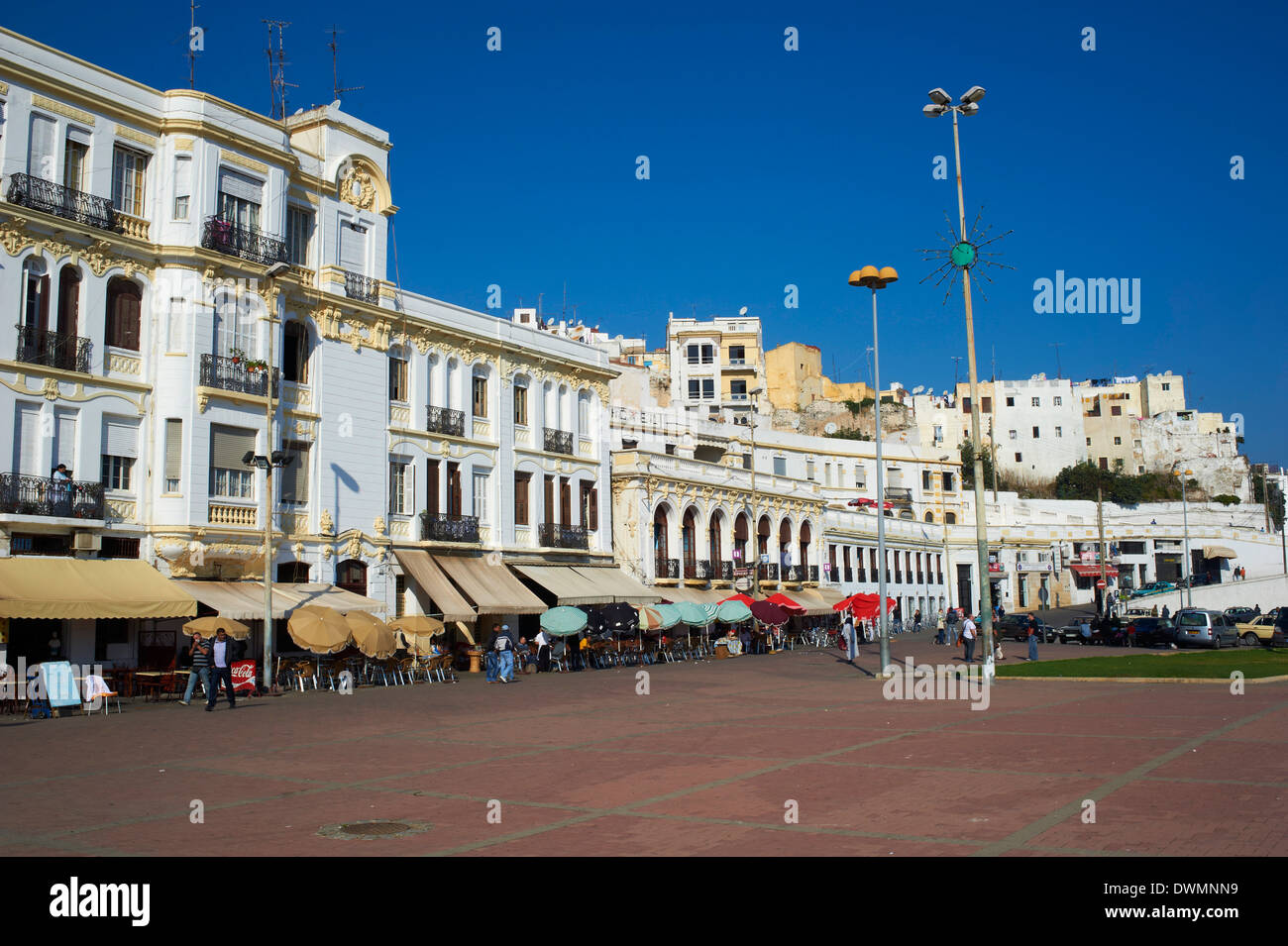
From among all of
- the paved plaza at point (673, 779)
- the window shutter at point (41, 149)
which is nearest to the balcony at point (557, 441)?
the window shutter at point (41, 149)

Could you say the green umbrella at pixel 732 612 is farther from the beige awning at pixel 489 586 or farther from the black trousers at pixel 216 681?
the black trousers at pixel 216 681

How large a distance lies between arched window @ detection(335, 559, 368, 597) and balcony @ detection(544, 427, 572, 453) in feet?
36.6

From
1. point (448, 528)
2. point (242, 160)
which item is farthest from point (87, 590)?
point (448, 528)

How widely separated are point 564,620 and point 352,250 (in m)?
14.3

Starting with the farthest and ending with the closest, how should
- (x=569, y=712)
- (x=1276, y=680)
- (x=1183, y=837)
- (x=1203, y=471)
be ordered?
(x=1203, y=471), (x=1276, y=680), (x=569, y=712), (x=1183, y=837)

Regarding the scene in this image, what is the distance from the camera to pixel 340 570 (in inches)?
1368

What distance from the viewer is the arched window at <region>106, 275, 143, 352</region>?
29.4 m

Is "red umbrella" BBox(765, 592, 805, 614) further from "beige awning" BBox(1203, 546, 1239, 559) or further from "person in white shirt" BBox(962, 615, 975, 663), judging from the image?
"beige awning" BBox(1203, 546, 1239, 559)

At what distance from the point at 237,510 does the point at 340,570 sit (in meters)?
4.50

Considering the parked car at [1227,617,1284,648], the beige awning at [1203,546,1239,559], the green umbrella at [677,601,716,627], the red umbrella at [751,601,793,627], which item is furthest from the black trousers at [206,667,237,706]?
the beige awning at [1203,546,1239,559]

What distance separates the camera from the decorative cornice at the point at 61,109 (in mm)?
27828
